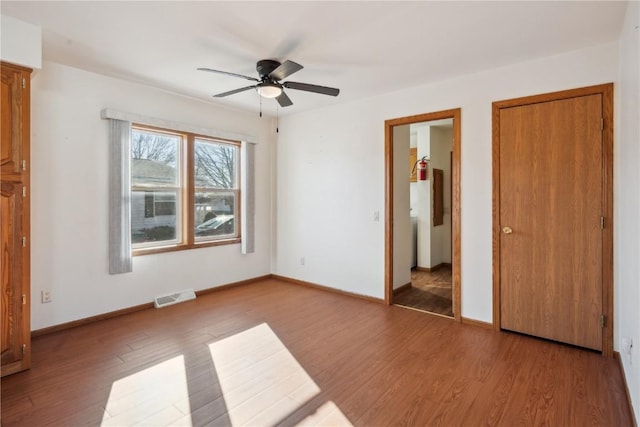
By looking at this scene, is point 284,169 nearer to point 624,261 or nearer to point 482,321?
point 482,321

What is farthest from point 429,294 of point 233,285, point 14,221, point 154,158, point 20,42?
point 20,42

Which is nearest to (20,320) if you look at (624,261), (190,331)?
(190,331)

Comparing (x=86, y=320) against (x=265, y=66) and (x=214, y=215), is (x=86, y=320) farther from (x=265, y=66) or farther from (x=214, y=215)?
(x=265, y=66)

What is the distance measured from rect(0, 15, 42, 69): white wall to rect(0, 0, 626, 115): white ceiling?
63 mm

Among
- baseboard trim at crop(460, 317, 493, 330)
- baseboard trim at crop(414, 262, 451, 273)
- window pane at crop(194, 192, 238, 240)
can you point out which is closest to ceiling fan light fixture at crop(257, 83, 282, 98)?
window pane at crop(194, 192, 238, 240)

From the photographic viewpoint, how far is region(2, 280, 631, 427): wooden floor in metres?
1.95

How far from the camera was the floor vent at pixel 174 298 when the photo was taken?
386cm

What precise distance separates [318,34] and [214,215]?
9.47 ft

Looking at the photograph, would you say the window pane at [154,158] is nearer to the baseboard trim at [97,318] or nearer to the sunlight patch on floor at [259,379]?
the baseboard trim at [97,318]

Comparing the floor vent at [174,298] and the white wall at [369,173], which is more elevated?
the white wall at [369,173]

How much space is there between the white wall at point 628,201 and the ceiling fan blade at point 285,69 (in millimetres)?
2050

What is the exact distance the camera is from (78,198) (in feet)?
10.7

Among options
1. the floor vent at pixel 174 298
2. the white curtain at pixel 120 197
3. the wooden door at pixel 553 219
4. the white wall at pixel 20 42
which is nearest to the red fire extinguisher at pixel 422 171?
the wooden door at pixel 553 219

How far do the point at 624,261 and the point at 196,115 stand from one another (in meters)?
4.51
